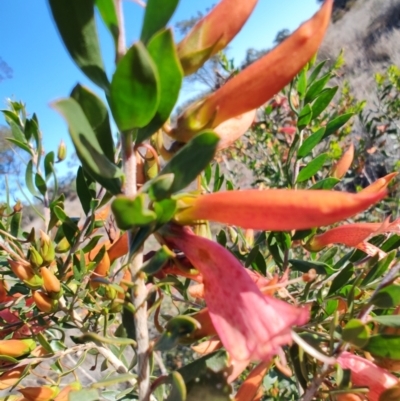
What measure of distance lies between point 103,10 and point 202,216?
0.24m

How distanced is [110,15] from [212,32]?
12 centimetres

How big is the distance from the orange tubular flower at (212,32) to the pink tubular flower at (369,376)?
1.38 feet

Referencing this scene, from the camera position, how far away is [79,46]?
17.3 inches

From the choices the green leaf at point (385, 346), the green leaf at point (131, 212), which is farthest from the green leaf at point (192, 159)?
the green leaf at point (385, 346)

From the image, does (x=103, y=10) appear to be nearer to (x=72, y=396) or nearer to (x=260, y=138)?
(x=72, y=396)

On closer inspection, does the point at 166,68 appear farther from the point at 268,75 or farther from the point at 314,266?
the point at 314,266

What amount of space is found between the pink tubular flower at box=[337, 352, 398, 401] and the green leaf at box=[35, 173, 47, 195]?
2.49ft

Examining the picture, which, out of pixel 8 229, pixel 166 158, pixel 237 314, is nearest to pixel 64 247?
pixel 8 229

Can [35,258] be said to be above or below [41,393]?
above

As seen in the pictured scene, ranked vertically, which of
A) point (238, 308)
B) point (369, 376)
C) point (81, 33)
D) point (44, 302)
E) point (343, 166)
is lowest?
point (369, 376)

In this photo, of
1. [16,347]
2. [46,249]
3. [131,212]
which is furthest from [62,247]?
[131,212]

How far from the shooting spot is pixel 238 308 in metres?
0.48

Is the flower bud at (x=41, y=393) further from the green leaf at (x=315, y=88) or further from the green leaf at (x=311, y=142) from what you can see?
the green leaf at (x=315, y=88)

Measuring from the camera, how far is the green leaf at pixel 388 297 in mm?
521
